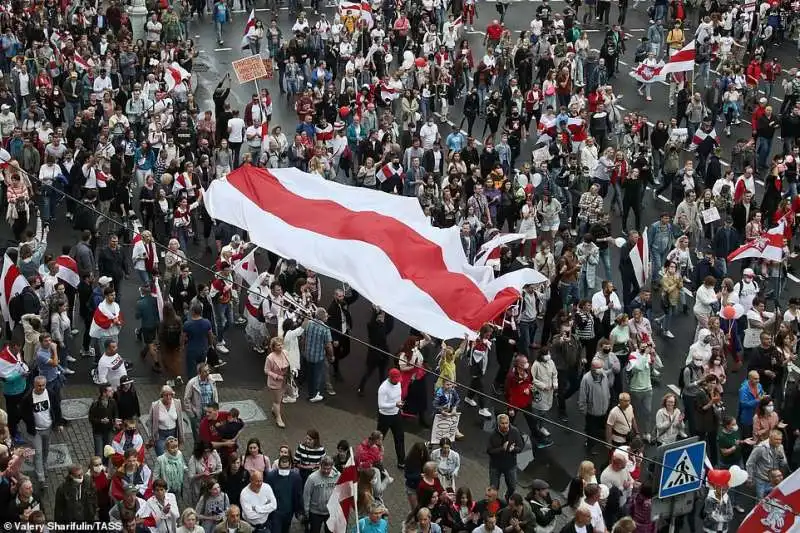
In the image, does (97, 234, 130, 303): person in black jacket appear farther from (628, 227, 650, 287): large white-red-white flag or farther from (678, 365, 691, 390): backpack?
(678, 365, 691, 390): backpack

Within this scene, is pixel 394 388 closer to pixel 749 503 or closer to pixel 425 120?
pixel 749 503

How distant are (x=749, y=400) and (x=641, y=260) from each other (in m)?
4.78

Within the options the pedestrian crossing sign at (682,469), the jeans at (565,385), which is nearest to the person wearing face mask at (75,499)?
the pedestrian crossing sign at (682,469)

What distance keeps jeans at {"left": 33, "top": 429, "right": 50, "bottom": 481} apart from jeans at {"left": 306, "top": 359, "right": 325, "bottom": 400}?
13.9 feet

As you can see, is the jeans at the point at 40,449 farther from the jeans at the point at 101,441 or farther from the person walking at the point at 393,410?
the person walking at the point at 393,410

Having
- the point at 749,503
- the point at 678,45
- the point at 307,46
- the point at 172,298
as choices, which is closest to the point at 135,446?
the point at 172,298

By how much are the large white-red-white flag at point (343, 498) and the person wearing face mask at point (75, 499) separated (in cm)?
278

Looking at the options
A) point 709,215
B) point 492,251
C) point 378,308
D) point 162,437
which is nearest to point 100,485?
point 162,437

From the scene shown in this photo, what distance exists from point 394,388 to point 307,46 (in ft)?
66.5

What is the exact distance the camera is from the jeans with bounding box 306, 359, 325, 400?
21.4 metres

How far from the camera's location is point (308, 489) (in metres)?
17.3

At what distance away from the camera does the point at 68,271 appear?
22.6 metres

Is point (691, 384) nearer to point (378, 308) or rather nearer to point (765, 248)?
point (378, 308)

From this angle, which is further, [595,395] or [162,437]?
[595,395]
